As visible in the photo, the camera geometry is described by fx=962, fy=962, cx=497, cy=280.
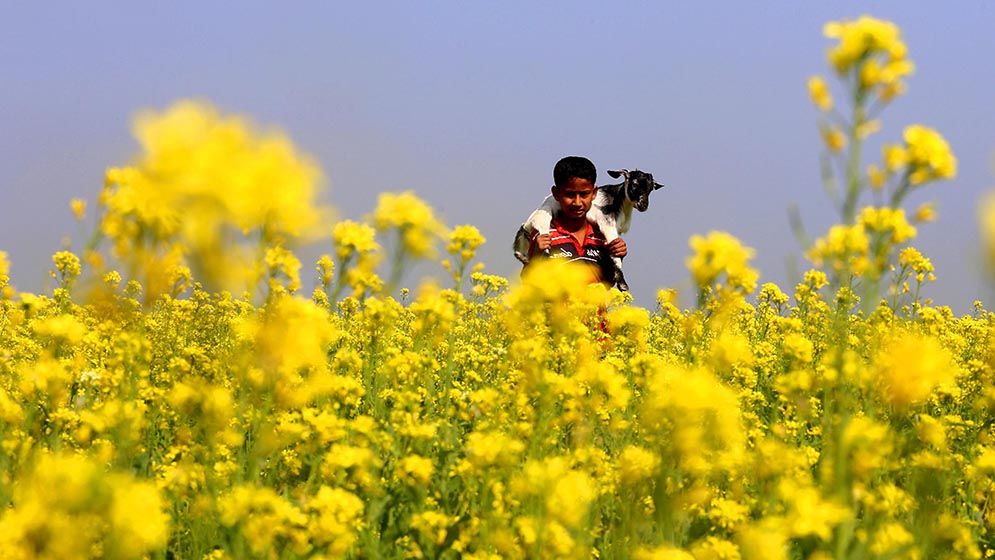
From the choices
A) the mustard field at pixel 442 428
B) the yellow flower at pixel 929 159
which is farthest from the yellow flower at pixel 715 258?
the yellow flower at pixel 929 159

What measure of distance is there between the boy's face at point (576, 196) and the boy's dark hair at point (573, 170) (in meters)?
0.04

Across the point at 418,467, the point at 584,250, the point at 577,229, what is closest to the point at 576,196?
the point at 577,229

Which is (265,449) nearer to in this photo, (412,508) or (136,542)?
(136,542)

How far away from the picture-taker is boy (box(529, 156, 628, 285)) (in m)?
7.61

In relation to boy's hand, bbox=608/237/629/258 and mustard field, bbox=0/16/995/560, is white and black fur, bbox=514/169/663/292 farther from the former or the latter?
mustard field, bbox=0/16/995/560

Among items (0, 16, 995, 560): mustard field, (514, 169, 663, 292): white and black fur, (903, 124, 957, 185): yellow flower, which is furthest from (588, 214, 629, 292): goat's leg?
(903, 124, 957, 185): yellow flower

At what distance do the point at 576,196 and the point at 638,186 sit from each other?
0.52 metres

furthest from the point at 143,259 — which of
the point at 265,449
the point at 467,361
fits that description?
the point at 467,361

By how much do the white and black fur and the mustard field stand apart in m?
2.56

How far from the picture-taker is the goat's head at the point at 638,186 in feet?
25.5

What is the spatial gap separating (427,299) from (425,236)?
57.9 inches

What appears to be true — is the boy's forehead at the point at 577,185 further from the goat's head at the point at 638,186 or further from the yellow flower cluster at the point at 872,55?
the yellow flower cluster at the point at 872,55

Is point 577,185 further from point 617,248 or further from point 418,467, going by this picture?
point 418,467

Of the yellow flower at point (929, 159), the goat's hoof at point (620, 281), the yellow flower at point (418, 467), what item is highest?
→ the goat's hoof at point (620, 281)
